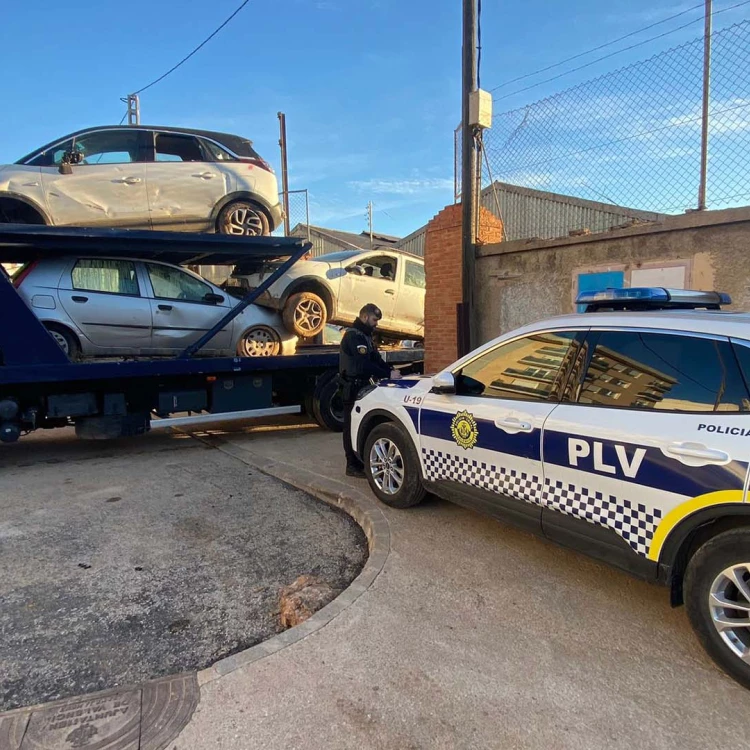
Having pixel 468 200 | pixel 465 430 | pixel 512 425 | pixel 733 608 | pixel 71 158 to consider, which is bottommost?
pixel 733 608

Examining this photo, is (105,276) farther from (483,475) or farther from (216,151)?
(483,475)

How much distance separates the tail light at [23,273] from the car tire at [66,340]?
0.51 metres

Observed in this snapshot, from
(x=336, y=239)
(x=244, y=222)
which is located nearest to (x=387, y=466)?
(x=244, y=222)

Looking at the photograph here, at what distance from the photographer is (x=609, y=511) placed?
2842 millimetres

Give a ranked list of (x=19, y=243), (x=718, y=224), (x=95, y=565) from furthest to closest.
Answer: (x=19, y=243)
(x=718, y=224)
(x=95, y=565)

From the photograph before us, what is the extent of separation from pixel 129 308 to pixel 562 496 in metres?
5.39

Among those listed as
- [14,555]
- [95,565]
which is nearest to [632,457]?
[95,565]

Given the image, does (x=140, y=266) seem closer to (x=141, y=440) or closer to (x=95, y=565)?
(x=141, y=440)

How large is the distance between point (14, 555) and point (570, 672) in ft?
11.9

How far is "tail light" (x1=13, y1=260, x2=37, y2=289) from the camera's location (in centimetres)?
606

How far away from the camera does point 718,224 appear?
5117mm

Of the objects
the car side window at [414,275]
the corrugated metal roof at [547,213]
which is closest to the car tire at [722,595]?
the corrugated metal roof at [547,213]

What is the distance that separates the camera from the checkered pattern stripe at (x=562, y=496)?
272 cm

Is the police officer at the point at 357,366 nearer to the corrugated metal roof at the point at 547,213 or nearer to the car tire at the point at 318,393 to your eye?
the car tire at the point at 318,393
